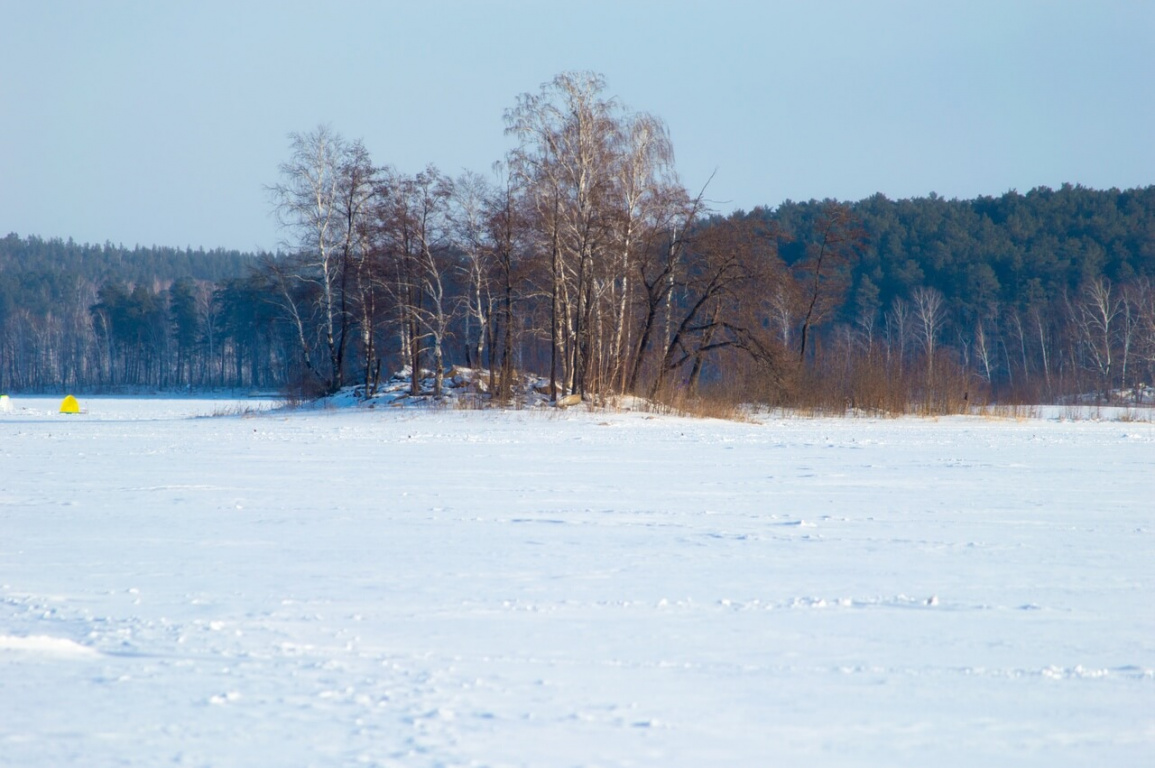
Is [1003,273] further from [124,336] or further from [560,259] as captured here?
[124,336]

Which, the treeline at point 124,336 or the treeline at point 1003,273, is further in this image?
the treeline at point 124,336

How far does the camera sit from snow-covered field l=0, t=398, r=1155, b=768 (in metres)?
3.87

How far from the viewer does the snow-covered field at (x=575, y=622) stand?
3.87m

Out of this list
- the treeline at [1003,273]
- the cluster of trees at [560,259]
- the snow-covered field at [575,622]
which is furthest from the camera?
the treeline at [1003,273]

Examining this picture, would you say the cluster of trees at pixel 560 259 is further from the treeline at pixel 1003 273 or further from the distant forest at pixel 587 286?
the treeline at pixel 1003 273

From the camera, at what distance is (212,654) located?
192 inches

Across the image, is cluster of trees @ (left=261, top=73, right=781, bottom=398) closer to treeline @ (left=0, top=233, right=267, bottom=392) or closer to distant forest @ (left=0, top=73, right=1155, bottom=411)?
distant forest @ (left=0, top=73, right=1155, bottom=411)

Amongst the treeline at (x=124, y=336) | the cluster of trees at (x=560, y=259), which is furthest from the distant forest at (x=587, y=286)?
the treeline at (x=124, y=336)

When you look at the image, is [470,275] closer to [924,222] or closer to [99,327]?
[924,222]

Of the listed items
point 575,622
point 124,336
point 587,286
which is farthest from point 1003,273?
point 575,622

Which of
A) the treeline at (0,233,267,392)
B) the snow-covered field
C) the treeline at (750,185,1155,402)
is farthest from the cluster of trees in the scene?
the treeline at (0,233,267,392)

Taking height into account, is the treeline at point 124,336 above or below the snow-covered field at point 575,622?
above

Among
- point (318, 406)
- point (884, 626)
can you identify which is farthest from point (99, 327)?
point (884, 626)

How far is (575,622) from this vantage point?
555 centimetres
